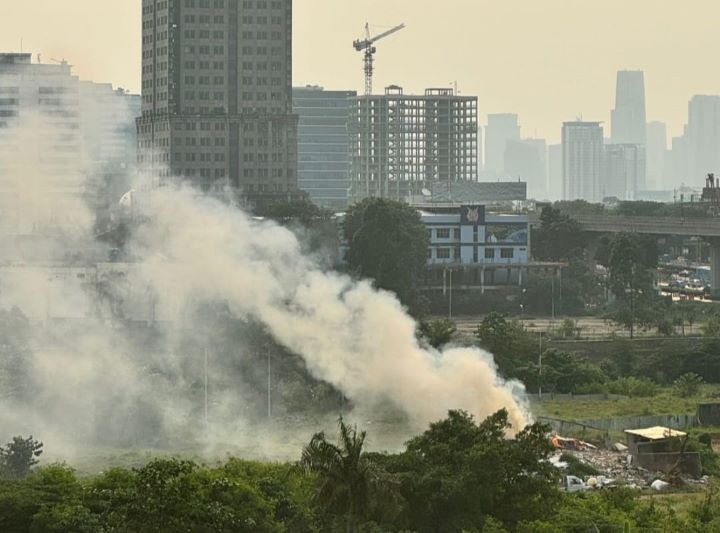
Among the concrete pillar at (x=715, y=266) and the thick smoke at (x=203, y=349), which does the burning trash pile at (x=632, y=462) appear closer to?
the thick smoke at (x=203, y=349)

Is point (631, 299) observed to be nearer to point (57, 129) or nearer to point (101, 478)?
point (57, 129)

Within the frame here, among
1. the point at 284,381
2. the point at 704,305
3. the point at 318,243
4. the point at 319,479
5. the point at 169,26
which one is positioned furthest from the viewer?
the point at 169,26

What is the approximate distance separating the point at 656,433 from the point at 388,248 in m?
37.0

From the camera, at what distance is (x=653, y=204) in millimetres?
165625

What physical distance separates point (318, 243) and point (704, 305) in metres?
23.7

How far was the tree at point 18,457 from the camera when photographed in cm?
5188

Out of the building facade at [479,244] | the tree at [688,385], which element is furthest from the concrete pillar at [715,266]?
the tree at [688,385]

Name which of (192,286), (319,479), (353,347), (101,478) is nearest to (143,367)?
(192,286)

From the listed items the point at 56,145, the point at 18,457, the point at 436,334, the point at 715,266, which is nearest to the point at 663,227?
the point at 715,266

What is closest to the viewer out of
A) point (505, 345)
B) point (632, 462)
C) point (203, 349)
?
point (632, 462)

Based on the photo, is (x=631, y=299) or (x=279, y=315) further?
(x=631, y=299)

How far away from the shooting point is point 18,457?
5266 centimetres

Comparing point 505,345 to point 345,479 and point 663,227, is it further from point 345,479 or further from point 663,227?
Result: point 663,227

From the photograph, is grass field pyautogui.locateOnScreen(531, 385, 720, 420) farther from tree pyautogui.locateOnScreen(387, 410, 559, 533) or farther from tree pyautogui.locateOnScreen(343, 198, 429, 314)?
tree pyautogui.locateOnScreen(387, 410, 559, 533)
